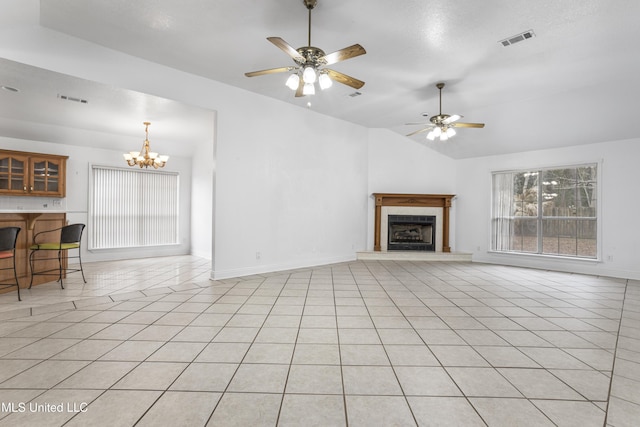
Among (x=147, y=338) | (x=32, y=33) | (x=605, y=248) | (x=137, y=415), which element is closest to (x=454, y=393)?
(x=137, y=415)

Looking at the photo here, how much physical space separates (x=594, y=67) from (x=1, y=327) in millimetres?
7254

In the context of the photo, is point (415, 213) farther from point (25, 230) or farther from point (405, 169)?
point (25, 230)

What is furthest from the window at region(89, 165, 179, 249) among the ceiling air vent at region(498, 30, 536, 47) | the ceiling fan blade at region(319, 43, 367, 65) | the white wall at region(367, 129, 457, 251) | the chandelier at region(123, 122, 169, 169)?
the ceiling air vent at region(498, 30, 536, 47)

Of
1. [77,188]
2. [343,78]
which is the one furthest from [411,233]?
[77,188]

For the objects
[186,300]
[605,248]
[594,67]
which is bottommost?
[186,300]

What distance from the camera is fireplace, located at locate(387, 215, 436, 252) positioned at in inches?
288

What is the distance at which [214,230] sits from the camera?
4.80 metres

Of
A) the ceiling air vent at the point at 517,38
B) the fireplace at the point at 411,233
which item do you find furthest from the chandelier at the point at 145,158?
the ceiling air vent at the point at 517,38

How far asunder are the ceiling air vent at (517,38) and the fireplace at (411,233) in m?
4.38

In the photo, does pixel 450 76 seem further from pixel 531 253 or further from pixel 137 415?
pixel 137 415

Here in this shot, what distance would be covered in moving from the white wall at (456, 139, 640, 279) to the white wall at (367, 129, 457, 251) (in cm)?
87

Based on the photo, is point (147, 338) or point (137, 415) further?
point (147, 338)

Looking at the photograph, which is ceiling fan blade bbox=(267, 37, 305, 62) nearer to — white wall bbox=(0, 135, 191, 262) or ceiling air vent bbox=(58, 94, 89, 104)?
ceiling air vent bbox=(58, 94, 89, 104)

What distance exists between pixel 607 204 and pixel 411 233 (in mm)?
3679
